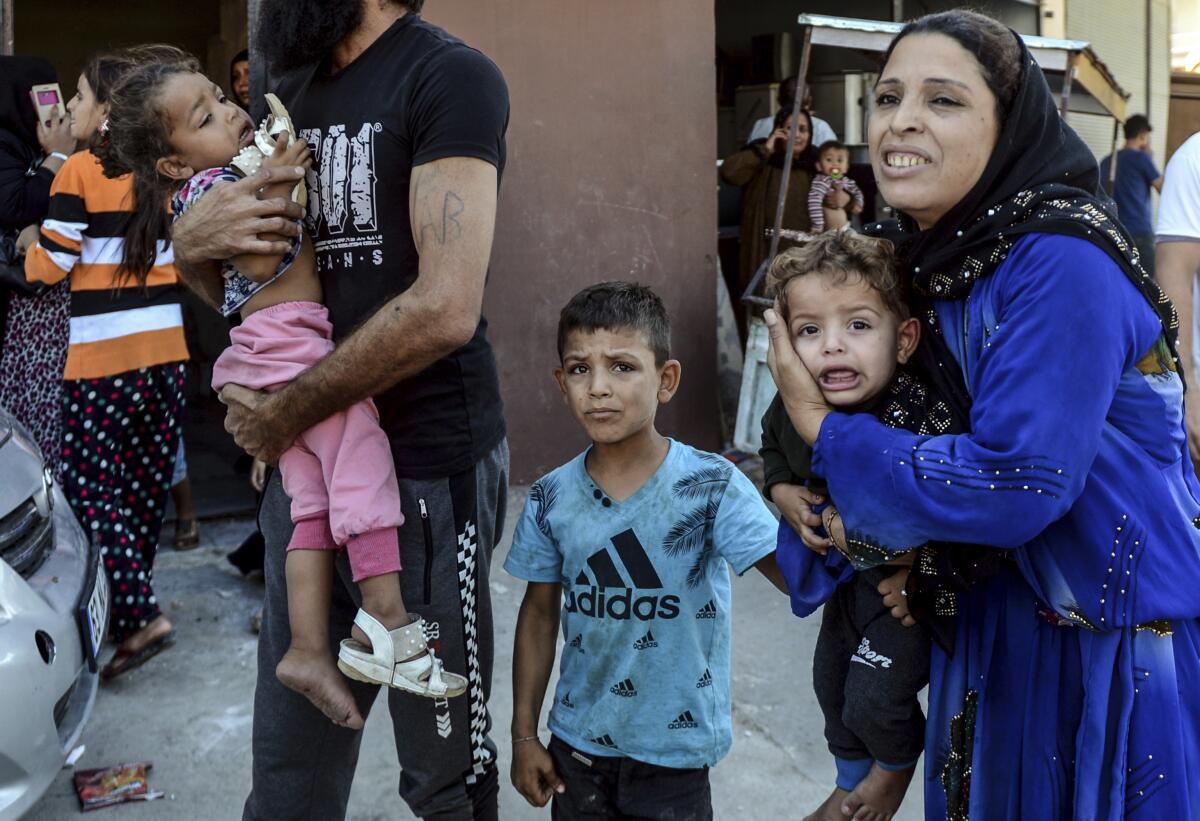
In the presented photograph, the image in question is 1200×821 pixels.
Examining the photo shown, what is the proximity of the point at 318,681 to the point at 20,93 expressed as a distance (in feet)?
10.6

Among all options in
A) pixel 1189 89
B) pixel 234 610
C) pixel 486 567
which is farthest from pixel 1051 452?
pixel 1189 89

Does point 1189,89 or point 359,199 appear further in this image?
point 1189,89

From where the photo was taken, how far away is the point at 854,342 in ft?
5.97

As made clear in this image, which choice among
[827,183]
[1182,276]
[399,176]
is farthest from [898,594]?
[827,183]

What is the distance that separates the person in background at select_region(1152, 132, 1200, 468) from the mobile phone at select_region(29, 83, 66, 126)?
12.9ft

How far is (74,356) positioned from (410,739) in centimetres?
240

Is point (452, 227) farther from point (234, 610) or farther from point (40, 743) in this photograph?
point (234, 610)

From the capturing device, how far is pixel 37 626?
2.73 m

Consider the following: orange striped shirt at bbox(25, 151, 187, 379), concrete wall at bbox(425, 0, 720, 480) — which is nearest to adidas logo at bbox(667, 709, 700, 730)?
orange striped shirt at bbox(25, 151, 187, 379)

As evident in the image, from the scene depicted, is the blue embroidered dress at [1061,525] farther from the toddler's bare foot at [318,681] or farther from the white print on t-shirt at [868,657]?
the toddler's bare foot at [318,681]

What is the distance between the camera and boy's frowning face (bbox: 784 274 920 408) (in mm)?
1813

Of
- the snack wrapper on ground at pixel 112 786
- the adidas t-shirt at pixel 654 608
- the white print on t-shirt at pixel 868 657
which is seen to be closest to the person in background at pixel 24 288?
the snack wrapper on ground at pixel 112 786

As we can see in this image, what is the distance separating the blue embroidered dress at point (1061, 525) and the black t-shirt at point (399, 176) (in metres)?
0.75

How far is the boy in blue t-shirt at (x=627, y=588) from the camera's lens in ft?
7.63
